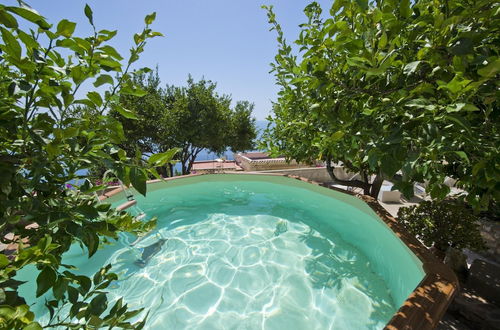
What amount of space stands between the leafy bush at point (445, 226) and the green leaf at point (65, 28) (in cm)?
717

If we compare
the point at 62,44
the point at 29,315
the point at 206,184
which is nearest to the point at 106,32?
the point at 62,44

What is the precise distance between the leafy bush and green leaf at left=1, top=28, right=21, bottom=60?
7293 millimetres

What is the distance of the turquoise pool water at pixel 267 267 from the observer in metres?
4.63

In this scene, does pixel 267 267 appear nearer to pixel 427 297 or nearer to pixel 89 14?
pixel 427 297

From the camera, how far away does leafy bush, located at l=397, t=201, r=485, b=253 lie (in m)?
5.25

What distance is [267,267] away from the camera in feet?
19.7

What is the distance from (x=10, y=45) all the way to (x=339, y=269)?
22.7 ft

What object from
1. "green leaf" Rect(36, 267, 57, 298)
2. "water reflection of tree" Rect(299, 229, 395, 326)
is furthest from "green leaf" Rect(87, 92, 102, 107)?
"water reflection of tree" Rect(299, 229, 395, 326)

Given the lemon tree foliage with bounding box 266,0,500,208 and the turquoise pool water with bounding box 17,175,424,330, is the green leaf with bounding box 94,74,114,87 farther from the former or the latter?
the turquoise pool water with bounding box 17,175,424,330

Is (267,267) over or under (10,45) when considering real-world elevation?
under

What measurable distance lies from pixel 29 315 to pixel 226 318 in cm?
470

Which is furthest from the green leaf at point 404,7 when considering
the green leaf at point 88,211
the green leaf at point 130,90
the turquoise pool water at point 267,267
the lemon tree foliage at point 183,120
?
the lemon tree foliage at point 183,120

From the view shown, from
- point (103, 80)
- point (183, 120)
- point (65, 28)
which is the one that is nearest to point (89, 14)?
point (65, 28)

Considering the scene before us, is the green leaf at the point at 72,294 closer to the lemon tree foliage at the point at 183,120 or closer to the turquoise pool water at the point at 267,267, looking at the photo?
the turquoise pool water at the point at 267,267
